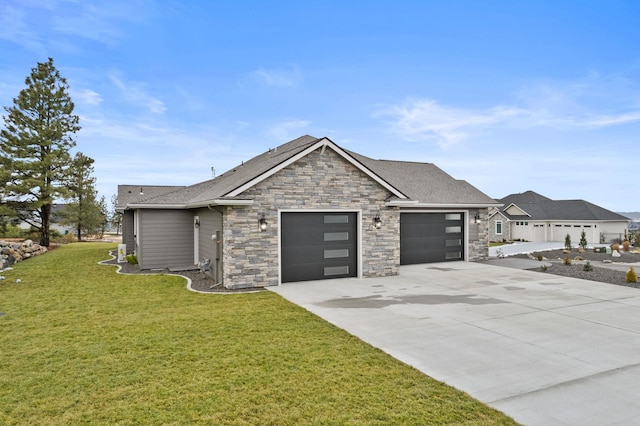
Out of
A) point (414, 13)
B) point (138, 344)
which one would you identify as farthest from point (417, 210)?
point (138, 344)

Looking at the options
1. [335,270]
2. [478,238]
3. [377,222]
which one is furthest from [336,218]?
[478,238]

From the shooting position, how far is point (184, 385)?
4.69 metres

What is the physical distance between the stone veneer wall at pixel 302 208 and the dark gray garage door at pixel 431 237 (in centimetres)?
304

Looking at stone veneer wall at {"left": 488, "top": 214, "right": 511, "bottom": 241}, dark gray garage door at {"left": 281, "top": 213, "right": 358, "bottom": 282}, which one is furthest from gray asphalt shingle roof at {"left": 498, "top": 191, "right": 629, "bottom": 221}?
dark gray garage door at {"left": 281, "top": 213, "right": 358, "bottom": 282}

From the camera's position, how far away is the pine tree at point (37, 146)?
24938 mm

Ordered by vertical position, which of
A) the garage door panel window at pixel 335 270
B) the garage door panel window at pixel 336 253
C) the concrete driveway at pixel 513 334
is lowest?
the concrete driveway at pixel 513 334

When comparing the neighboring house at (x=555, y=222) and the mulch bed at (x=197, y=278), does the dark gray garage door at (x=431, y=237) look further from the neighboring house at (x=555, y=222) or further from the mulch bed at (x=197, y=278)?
the neighboring house at (x=555, y=222)

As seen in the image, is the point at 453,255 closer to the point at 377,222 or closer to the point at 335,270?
the point at 377,222

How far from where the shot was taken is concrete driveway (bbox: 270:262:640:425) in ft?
14.6

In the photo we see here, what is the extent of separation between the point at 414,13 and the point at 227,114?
39.5 ft

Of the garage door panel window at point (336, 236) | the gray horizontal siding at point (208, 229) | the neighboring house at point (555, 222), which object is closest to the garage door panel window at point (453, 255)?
the garage door panel window at point (336, 236)

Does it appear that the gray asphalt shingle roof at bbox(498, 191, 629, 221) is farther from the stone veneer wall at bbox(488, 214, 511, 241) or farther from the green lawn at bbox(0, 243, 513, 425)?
the green lawn at bbox(0, 243, 513, 425)

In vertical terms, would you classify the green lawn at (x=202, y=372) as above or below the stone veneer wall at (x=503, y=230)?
below

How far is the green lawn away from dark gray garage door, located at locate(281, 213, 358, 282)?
3.27 meters
